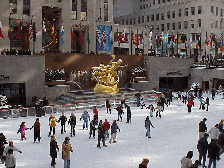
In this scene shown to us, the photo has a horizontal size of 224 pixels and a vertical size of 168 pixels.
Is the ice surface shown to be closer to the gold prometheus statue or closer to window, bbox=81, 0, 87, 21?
the gold prometheus statue

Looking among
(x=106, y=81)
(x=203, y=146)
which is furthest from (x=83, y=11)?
(x=203, y=146)

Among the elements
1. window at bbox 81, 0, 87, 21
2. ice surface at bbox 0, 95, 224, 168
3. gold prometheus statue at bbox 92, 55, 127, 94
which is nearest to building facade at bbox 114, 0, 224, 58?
window at bbox 81, 0, 87, 21

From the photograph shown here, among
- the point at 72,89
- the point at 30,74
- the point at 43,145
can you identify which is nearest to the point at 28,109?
the point at 43,145

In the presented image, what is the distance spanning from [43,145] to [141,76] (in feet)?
90.1

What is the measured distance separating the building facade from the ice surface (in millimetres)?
39281

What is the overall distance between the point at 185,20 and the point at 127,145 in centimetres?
5942

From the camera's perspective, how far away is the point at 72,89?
113 feet

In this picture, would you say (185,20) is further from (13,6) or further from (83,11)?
(13,6)

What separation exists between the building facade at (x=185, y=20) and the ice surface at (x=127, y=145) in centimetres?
3928

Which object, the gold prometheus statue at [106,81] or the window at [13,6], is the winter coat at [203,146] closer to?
the gold prometheus statue at [106,81]

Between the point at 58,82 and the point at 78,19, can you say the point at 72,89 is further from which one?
the point at 78,19

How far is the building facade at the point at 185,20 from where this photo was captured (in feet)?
207

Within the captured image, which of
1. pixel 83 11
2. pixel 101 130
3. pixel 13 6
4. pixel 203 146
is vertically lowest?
pixel 101 130

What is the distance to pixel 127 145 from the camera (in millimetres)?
13773
